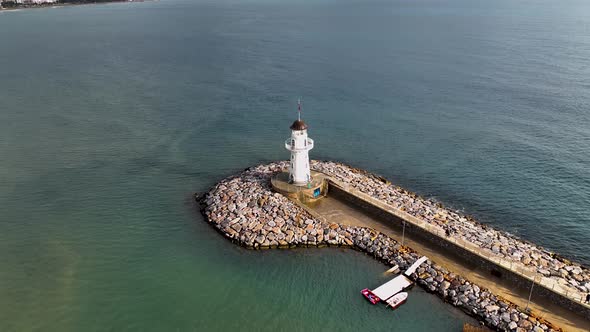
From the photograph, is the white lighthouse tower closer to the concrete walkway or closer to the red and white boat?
the concrete walkway

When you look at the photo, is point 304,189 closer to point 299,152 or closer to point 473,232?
point 299,152

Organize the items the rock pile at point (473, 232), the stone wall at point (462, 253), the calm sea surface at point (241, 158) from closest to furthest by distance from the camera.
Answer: the stone wall at point (462, 253), the rock pile at point (473, 232), the calm sea surface at point (241, 158)

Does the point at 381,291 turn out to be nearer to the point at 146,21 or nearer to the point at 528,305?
the point at 528,305

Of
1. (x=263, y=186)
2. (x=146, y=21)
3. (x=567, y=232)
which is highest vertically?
(x=146, y=21)

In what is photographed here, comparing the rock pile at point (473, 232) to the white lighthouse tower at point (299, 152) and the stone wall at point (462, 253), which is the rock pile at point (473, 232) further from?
the white lighthouse tower at point (299, 152)

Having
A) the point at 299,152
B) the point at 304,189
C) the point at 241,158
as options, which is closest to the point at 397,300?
the point at 304,189

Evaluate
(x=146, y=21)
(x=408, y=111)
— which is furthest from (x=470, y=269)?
(x=146, y=21)

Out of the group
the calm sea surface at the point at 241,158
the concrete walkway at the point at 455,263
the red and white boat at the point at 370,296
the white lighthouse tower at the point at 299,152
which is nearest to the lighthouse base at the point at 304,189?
the white lighthouse tower at the point at 299,152
